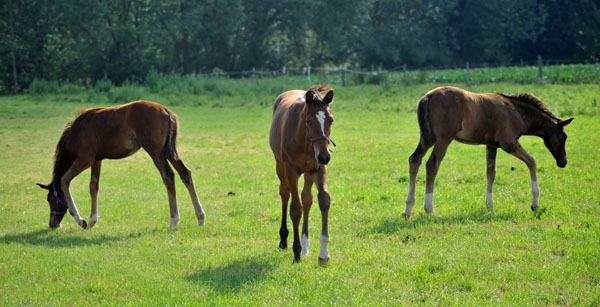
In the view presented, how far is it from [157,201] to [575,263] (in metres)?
7.26

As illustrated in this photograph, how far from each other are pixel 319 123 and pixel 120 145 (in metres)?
4.26

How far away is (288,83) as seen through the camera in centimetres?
3678

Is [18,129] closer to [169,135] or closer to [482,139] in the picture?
[169,135]

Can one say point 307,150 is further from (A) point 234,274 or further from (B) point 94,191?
(B) point 94,191

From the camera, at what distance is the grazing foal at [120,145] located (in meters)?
8.57

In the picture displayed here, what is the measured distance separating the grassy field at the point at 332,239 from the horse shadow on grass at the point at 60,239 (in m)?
0.03

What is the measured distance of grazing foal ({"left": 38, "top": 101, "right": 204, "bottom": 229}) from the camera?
28.1ft

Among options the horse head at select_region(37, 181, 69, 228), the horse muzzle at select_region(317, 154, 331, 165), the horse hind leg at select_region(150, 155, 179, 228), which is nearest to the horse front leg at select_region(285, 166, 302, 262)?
the horse muzzle at select_region(317, 154, 331, 165)

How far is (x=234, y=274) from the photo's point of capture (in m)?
6.02

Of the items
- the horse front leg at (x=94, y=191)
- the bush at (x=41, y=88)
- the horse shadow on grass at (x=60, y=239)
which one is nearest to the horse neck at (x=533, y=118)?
the horse shadow on grass at (x=60, y=239)

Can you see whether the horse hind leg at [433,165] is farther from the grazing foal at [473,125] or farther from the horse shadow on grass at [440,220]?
the horse shadow on grass at [440,220]

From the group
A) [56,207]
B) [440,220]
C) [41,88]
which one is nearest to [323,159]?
[440,220]

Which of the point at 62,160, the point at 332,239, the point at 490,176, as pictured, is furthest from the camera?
the point at 62,160

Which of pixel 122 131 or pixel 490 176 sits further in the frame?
pixel 490 176
